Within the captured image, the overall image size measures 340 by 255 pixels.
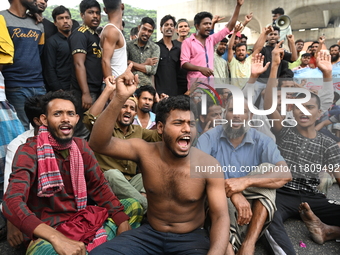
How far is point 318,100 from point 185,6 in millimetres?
12630

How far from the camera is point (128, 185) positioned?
3213mm

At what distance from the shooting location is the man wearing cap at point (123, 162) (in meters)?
3.14

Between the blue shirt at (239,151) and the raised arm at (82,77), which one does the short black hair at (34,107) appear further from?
the blue shirt at (239,151)

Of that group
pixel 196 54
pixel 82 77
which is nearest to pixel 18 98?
pixel 82 77

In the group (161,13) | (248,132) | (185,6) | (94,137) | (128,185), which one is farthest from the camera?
(161,13)

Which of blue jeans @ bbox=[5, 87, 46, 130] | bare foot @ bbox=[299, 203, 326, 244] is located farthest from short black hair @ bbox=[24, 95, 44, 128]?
bare foot @ bbox=[299, 203, 326, 244]

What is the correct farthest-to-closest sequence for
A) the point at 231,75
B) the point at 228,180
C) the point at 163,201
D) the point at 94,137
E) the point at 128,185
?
the point at 231,75 < the point at 128,185 < the point at 228,180 < the point at 163,201 < the point at 94,137

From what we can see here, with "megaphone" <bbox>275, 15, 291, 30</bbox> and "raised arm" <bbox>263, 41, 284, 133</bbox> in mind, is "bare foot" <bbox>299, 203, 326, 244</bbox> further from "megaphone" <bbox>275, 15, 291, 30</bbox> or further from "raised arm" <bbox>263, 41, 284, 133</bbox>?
"megaphone" <bbox>275, 15, 291, 30</bbox>

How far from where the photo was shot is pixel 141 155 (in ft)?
8.25

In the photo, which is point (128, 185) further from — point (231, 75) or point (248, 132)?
point (231, 75)

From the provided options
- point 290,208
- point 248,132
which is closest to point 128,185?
point 248,132

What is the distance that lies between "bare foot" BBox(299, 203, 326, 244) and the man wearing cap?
1.50 m

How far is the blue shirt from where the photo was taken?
2.98 metres

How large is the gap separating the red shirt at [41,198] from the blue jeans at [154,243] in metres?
0.25
